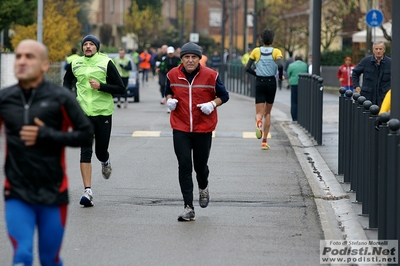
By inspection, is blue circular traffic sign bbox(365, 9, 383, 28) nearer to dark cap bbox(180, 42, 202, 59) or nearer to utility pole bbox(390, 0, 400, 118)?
utility pole bbox(390, 0, 400, 118)

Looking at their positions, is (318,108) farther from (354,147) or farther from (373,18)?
(373,18)

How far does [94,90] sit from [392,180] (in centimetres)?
399

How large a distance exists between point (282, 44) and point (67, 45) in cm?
Answer: 2353

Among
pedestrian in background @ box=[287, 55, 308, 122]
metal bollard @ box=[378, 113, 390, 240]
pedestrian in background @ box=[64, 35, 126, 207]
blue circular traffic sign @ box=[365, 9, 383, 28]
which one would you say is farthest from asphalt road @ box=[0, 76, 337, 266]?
blue circular traffic sign @ box=[365, 9, 383, 28]

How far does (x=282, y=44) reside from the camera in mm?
62156

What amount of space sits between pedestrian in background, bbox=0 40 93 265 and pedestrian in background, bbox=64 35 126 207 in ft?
15.1

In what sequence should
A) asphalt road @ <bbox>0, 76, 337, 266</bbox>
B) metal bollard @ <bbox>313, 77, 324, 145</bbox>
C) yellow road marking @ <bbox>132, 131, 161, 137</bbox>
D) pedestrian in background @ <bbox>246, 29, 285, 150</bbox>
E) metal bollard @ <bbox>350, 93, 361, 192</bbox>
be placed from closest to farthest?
asphalt road @ <bbox>0, 76, 337, 266</bbox>
metal bollard @ <bbox>350, 93, 361, 192</bbox>
pedestrian in background @ <bbox>246, 29, 285, 150</bbox>
metal bollard @ <bbox>313, 77, 324, 145</bbox>
yellow road marking @ <bbox>132, 131, 161, 137</bbox>

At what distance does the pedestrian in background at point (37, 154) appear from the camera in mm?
5562

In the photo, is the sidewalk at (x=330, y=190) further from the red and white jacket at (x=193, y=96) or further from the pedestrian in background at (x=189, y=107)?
the red and white jacket at (x=193, y=96)

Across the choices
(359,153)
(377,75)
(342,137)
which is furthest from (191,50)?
(377,75)

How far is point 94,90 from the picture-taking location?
34.2 feet

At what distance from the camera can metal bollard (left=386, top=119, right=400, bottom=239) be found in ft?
24.4

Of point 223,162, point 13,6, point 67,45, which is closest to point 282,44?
point 67,45

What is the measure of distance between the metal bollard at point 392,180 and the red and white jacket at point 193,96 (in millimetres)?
2358
